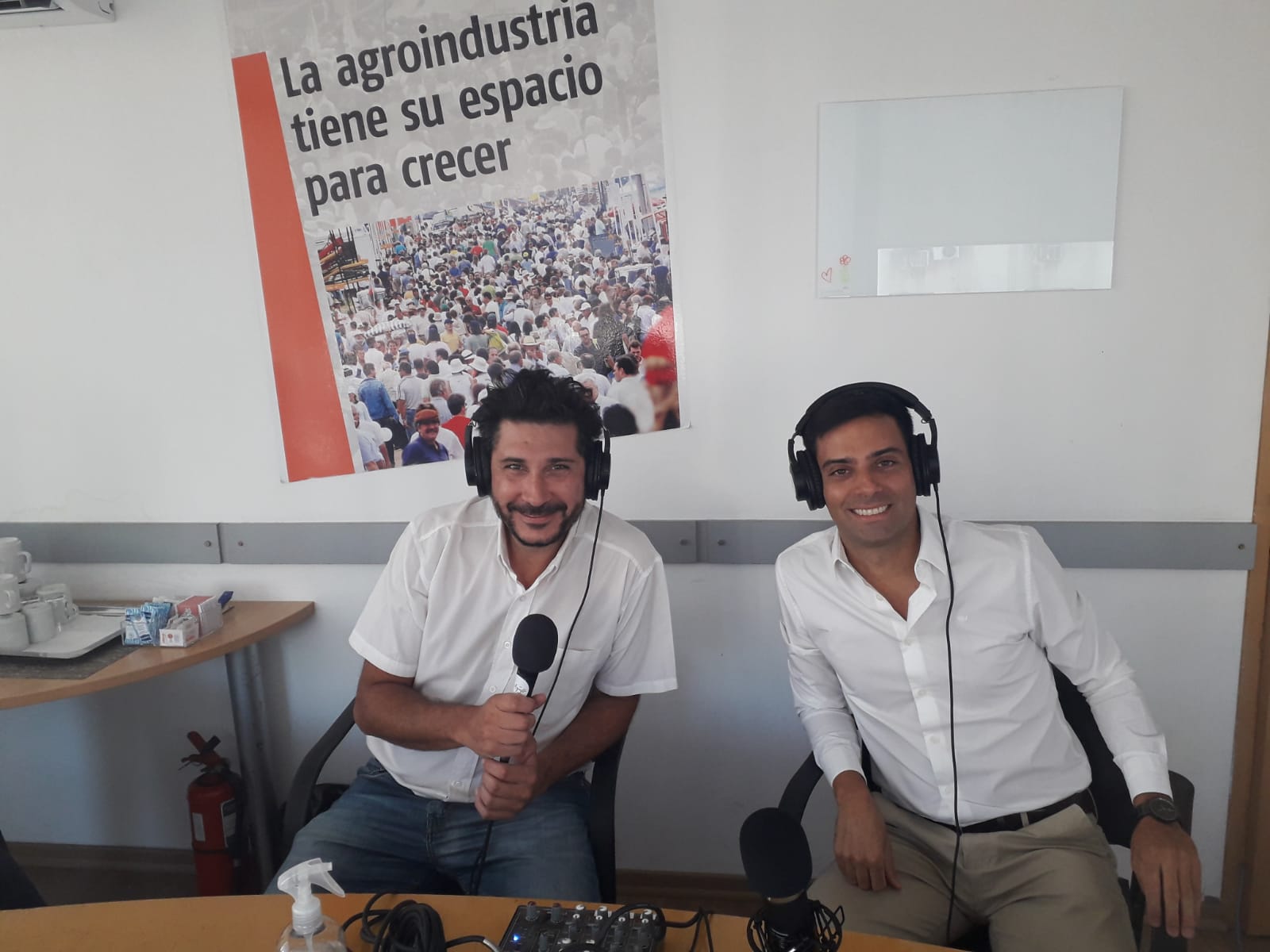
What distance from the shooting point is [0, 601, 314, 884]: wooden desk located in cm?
205

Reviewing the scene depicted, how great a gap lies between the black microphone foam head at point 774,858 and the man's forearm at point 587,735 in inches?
32.5

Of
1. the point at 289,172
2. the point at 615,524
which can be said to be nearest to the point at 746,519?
the point at 615,524

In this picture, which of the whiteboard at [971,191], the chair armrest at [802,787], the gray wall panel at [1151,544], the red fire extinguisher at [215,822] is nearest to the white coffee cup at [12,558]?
the red fire extinguisher at [215,822]

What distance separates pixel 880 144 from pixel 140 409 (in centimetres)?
222

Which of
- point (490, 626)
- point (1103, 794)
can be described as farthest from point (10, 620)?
point (1103, 794)

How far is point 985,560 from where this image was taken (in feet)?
5.10

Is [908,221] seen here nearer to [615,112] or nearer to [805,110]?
[805,110]

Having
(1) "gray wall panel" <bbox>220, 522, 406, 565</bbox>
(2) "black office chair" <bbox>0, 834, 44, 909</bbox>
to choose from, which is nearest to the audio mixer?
(2) "black office chair" <bbox>0, 834, 44, 909</bbox>

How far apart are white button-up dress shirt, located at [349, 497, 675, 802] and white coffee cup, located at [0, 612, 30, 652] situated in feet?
3.14

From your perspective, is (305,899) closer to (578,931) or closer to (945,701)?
(578,931)

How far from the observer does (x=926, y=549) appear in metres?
1.55

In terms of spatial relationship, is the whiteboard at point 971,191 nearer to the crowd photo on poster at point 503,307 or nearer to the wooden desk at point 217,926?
the crowd photo on poster at point 503,307

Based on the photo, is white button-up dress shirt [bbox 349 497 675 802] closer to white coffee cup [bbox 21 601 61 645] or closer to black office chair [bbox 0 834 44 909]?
black office chair [bbox 0 834 44 909]

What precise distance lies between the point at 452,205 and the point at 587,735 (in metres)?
1.42
